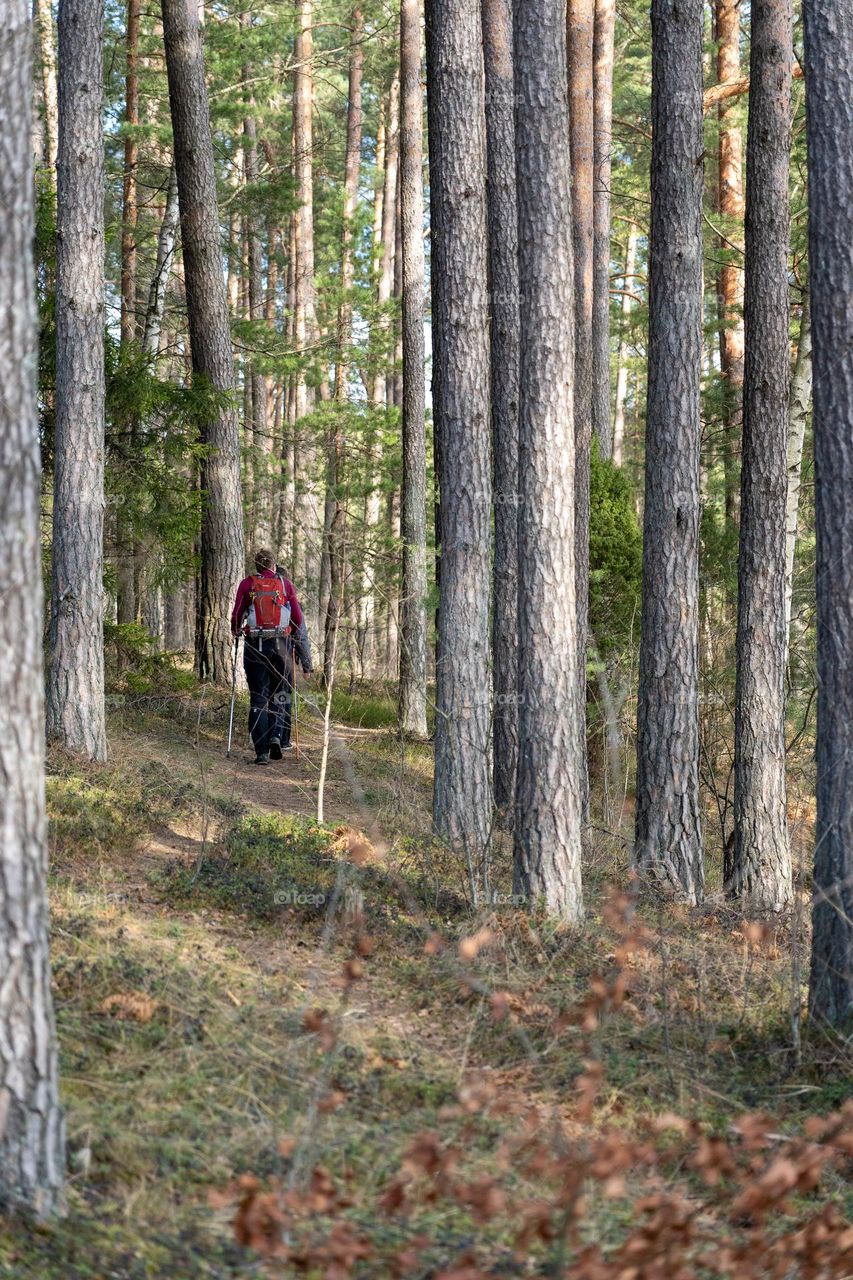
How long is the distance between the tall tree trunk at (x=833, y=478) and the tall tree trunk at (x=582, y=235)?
586cm

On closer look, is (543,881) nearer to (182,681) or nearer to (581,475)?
(581,475)

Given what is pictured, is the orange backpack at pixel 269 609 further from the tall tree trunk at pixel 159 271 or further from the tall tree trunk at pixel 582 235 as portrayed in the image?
the tall tree trunk at pixel 159 271

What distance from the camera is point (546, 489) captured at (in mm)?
7816

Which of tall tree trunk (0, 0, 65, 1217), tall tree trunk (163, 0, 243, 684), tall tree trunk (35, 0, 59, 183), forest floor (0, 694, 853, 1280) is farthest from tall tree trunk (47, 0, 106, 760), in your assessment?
tall tree trunk (35, 0, 59, 183)

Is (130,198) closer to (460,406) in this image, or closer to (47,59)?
(47,59)

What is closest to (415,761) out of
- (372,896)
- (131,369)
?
(131,369)

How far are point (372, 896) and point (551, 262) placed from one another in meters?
4.30

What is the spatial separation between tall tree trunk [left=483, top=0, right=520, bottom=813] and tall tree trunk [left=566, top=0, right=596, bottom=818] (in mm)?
798

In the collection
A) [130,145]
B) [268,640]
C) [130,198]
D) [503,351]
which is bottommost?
[268,640]

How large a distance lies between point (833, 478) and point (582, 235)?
8175 mm

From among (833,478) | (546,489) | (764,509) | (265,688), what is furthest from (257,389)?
(833,478)

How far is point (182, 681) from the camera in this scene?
15.0 m

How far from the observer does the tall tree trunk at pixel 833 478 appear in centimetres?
591

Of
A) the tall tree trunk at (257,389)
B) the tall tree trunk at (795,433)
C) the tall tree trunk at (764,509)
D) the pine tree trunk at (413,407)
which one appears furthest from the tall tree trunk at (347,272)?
the tall tree trunk at (764,509)
